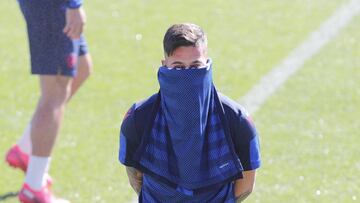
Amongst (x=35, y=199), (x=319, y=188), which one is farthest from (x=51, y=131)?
(x=319, y=188)

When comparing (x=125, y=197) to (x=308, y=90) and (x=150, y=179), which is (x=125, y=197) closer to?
(x=150, y=179)

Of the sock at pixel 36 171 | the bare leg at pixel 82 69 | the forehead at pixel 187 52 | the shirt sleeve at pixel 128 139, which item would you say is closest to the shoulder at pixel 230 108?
the forehead at pixel 187 52

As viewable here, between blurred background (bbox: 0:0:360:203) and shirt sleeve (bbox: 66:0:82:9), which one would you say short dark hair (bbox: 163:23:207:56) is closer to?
shirt sleeve (bbox: 66:0:82:9)

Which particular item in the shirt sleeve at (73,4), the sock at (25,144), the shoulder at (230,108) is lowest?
the sock at (25,144)

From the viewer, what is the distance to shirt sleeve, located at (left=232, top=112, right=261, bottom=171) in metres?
4.07

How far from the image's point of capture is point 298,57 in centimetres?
884

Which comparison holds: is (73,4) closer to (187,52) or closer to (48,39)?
(48,39)

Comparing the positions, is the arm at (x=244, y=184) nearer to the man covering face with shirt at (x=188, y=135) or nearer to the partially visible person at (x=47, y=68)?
the man covering face with shirt at (x=188, y=135)

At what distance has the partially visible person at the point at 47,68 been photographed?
Result: 19.3 ft

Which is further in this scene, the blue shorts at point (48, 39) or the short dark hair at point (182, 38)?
the blue shorts at point (48, 39)

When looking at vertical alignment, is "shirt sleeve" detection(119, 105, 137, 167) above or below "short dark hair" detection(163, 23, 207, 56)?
below

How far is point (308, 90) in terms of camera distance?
7.95 meters

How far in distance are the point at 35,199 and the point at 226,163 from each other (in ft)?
7.04

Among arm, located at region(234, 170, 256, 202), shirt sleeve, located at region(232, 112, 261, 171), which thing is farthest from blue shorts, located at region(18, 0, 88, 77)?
shirt sleeve, located at region(232, 112, 261, 171)
